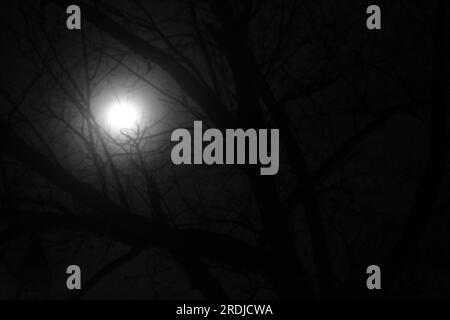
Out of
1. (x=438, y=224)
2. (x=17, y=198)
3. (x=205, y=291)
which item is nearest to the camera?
(x=17, y=198)

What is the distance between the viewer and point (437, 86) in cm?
241

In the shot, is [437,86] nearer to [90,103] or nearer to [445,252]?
[445,252]

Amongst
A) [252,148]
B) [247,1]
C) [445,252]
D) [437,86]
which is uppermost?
[247,1]

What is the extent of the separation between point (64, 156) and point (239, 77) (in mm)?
1188

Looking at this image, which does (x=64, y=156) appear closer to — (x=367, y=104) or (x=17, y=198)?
(x=17, y=198)

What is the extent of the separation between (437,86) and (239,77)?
1.00m

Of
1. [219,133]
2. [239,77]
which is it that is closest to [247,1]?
[239,77]

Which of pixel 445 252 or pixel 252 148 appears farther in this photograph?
pixel 445 252

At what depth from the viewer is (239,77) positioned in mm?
2393
